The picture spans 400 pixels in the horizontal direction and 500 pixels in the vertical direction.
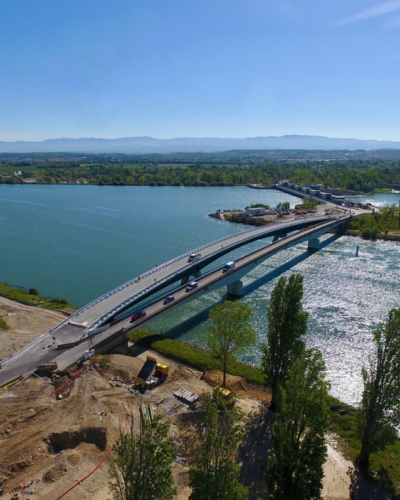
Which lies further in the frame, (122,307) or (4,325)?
(4,325)

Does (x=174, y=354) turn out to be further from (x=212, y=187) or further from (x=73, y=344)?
(x=212, y=187)

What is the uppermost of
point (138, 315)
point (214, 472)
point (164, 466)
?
point (164, 466)

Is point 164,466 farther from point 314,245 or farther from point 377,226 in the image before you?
point 377,226

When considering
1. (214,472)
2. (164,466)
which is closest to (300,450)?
(214,472)

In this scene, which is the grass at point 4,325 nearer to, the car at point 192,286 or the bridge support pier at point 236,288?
the car at point 192,286

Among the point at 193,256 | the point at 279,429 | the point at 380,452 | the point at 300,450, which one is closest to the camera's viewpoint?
the point at 300,450

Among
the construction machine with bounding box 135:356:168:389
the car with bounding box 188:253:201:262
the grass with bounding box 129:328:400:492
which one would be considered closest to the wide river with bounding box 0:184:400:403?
the grass with bounding box 129:328:400:492

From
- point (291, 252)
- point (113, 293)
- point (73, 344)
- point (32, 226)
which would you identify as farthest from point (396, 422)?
point (32, 226)
